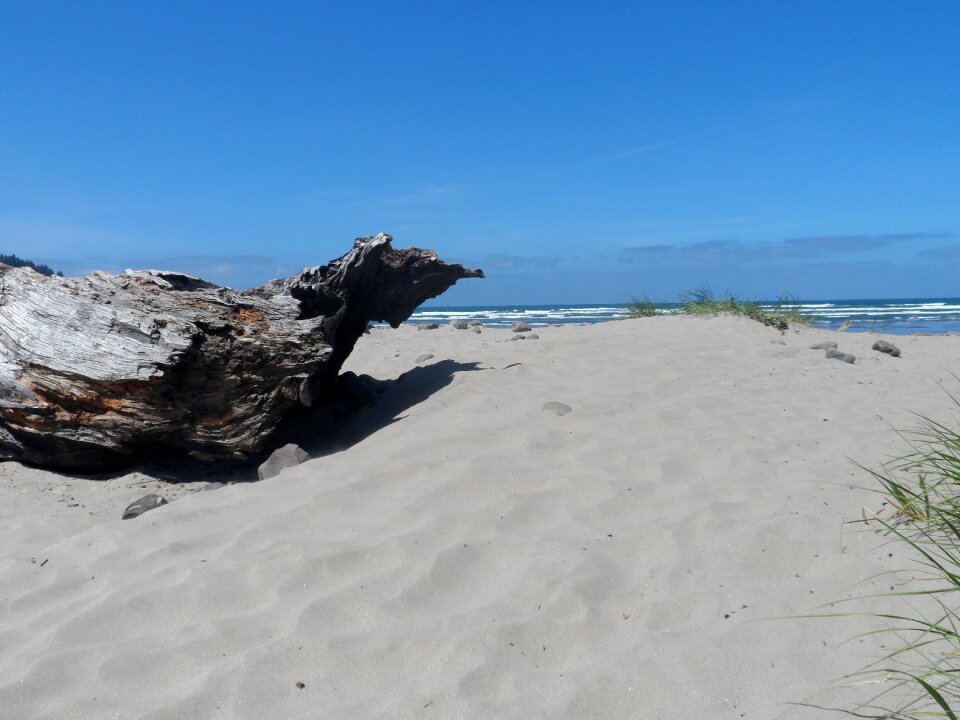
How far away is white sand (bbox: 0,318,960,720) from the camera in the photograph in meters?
2.37

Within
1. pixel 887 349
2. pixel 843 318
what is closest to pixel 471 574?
pixel 887 349

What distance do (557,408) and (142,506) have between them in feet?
9.14

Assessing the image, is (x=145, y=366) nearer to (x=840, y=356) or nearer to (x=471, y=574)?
(x=471, y=574)

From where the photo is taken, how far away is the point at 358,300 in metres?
6.10

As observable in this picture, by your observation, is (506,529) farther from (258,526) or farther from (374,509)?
(258,526)

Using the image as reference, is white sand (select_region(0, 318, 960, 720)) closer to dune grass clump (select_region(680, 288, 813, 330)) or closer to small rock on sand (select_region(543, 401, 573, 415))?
small rock on sand (select_region(543, 401, 573, 415))

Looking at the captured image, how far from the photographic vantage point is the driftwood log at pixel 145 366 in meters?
A: 4.56

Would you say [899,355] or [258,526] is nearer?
[258,526]

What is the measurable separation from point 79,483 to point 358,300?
244 centimetres

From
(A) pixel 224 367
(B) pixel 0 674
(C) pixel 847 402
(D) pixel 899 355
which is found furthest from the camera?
(D) pixel 899 355

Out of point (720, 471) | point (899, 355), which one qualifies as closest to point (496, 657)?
point (720, 471)

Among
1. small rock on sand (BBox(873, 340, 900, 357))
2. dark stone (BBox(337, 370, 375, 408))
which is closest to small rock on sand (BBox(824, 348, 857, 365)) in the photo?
small rock on sand (BBox(873, 340, 900, 357))

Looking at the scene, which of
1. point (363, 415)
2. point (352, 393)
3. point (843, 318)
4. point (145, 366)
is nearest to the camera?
point (145, 366)

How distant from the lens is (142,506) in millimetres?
4145
